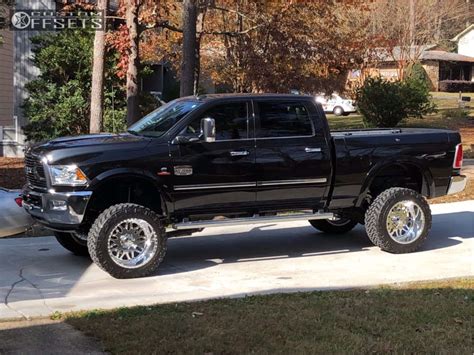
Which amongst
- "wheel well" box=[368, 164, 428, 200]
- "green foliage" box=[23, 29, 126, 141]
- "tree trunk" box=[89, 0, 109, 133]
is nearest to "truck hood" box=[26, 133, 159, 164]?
"wheel well" box=[368, 164, 428, 200]

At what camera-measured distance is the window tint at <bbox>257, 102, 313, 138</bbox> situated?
7.97 m

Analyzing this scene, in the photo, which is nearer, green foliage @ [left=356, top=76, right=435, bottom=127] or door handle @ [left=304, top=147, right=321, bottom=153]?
door handle @ [left=304, top=147, right=321, bottom=153]

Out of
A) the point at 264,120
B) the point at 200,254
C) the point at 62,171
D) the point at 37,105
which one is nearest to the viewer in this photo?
the point at 62,171

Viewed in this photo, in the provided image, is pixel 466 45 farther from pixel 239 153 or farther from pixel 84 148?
pixel 84 148

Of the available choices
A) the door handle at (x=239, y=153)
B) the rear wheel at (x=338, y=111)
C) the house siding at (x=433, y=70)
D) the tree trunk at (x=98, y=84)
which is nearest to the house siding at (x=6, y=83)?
the tree trunk at (x=98, y=84)

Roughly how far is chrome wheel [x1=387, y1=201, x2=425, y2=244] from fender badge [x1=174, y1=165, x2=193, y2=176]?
108 inches

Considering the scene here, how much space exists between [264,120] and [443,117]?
24067 mm

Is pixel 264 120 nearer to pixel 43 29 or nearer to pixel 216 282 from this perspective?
pixel 216 282

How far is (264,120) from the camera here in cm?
796

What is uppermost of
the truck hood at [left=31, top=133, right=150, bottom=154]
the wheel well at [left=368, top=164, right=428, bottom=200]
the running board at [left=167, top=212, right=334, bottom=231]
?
the truck hood at [left=31, top=133, right=150, bottom=154]

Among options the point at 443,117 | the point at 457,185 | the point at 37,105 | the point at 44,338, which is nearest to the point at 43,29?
the point at 37,105

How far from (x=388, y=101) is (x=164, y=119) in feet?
48.5

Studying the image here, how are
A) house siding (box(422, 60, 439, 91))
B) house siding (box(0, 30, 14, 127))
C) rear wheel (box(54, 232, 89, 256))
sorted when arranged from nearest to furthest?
rear wheel (box(54, 232, 89, 256)), house siding (box(0, 30, 14, 127)), house siding (box(422, 60, 439, 91))

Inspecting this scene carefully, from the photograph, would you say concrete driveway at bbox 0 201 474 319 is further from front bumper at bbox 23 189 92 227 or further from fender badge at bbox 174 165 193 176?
fender badge at bbox 174 165 193 176
